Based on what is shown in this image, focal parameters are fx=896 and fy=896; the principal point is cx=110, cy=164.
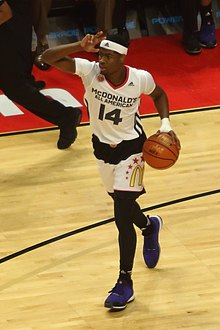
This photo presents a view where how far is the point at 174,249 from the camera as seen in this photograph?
7.27 metres

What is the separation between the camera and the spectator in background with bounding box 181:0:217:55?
11.6 metres

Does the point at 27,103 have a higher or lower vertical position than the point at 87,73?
lower

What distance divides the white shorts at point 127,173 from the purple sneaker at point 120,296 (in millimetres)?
703

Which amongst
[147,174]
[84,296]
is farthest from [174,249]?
[147,174]

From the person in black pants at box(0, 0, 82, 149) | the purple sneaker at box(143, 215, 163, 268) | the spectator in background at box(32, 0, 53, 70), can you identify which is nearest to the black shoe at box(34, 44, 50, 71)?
the spectator in background at box(32, 0, 53, 70)

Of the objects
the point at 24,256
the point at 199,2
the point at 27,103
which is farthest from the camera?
the point at 199,2

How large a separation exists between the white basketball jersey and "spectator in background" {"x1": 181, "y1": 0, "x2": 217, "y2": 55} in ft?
17.1

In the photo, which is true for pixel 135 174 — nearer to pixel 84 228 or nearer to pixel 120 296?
pixel 120 296

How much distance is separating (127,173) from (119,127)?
336 millimetres

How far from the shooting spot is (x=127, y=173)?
21.0 feet

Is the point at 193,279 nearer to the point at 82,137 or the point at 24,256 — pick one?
the point at 24,256

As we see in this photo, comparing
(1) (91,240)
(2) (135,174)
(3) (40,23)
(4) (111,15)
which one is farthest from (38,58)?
(2) (135,174)

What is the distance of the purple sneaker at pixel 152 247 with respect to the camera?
697 centimetres

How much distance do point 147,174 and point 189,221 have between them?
112cm
